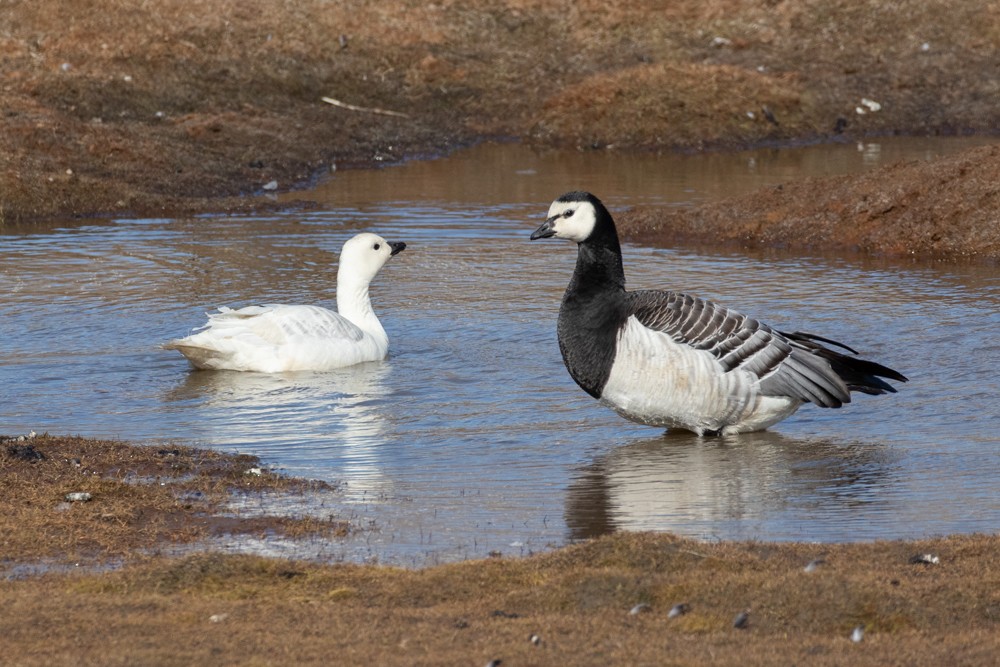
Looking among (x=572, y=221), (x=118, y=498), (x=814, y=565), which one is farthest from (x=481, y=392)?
(x=814, y=565)

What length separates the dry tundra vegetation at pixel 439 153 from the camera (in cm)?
646

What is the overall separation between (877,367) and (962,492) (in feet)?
6.37

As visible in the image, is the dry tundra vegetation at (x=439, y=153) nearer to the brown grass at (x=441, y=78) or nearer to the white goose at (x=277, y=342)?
the brown grass at (x=441, y=78)

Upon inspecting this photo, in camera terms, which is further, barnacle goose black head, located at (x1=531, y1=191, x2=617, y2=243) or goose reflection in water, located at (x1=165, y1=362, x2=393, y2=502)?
barnacle goose black head, located at (x1=531, y1=191, x2=617, y2=243)

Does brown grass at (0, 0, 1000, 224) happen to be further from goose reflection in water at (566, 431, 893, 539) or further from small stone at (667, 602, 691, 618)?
small stone at (667, 602, 691, 618)

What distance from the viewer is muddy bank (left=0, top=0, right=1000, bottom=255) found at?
2656 centimetres

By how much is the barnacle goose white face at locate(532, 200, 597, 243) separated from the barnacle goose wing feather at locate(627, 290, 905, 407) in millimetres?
712

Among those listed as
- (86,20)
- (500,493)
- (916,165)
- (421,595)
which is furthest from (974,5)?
(421,595)

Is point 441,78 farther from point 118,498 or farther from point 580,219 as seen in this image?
point 118,498

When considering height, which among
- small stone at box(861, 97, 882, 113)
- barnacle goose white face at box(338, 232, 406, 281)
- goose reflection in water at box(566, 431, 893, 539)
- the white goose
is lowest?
goose reflection in water at box(566, 431, 893, 539)

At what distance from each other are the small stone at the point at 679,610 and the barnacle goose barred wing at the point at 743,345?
4.32 m

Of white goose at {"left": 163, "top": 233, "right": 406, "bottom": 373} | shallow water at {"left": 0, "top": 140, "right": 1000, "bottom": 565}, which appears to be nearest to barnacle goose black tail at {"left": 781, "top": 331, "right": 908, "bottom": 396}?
shallow water at {"left": 0, "top": 140, "right": 1000, "bottom": 565}

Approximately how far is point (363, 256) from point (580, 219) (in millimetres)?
4192

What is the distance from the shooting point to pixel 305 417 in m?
12.0
